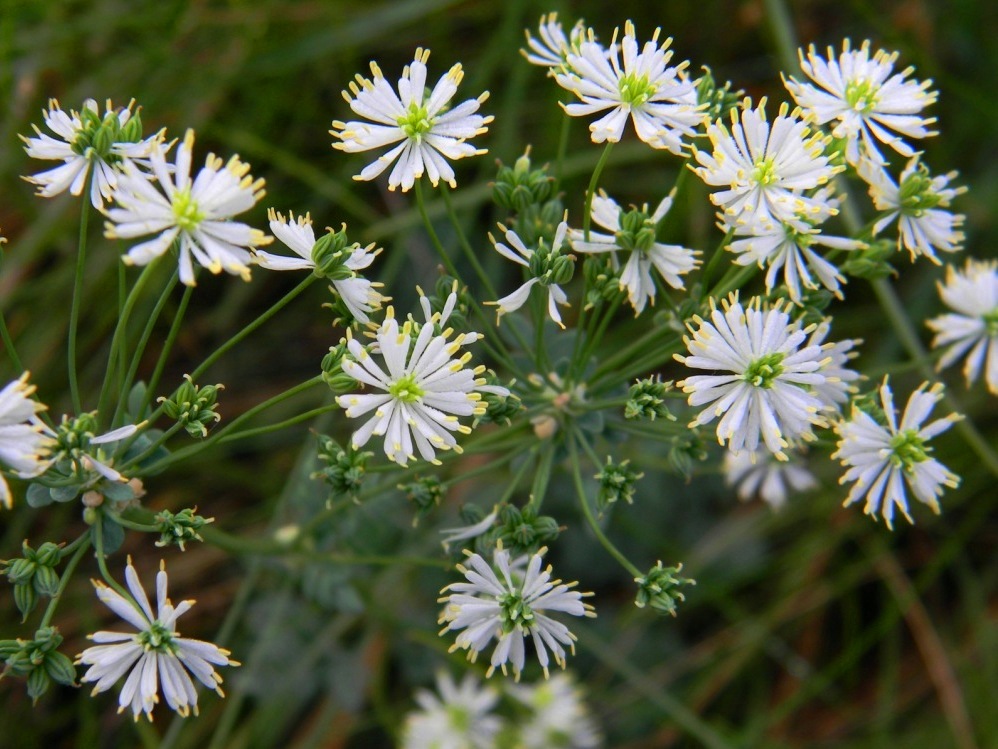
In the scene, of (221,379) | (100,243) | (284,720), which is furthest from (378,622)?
(100,243)

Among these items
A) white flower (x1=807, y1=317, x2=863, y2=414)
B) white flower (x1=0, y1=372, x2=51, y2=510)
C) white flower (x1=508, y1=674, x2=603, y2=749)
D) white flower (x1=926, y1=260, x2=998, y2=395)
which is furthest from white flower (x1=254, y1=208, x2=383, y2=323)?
white flower (x1=508, y1=674, x2=603, y2=749)

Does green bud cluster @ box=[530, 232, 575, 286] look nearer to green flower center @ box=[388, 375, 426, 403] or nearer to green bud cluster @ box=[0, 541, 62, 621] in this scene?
green flower center @ box=[388, 375, 426, 403]

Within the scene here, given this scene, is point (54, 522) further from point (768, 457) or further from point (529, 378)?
point (768, 457)

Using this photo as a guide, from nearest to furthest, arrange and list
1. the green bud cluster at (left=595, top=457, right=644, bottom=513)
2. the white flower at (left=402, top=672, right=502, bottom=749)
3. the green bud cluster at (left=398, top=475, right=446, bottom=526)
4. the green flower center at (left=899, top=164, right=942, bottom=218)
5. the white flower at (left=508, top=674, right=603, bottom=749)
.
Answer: the green bud cluster at (left=595, top=457, right=644, bottom=513) < the green bud cluster at (left=398, top=475, right=446, bottom=526) < the green flower center at (left=899, top=164, right=942, bottom=218) < the white flower at (left=402, top=672, right=502, bottom=749) < the white flower at (left=508, top=674, right=603, bottom=749)

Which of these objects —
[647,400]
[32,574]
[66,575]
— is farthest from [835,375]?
[32,574]

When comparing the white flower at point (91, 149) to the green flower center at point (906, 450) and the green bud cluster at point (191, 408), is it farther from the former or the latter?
the green flower center at point (906, 450)

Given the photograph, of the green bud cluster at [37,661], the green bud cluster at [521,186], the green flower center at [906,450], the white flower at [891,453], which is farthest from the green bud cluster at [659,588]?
the green bud cluster at [37,661]
